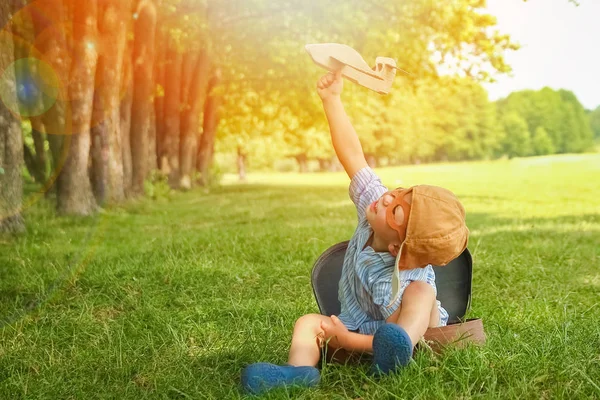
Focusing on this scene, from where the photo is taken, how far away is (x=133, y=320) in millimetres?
4250

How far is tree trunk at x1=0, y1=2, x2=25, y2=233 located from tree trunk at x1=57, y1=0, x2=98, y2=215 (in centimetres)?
255

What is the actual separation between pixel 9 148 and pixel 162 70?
12.4m

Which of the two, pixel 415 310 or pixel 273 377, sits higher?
pixel 415 310

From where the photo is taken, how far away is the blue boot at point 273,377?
2.87m

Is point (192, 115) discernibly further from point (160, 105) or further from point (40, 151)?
point (40, 151)

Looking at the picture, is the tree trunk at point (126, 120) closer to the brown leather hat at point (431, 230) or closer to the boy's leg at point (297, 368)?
the boy's leg at point (297, 368)

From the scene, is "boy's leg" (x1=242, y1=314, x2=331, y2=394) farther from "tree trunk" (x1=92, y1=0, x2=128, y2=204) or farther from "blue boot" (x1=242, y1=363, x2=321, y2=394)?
"tree trunk" (x1=92, y1=0, x2=128, y2=204)

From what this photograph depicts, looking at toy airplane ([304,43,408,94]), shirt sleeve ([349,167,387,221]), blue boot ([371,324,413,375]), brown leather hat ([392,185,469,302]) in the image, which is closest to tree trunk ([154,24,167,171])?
toy airplane ([304,43,408,94])

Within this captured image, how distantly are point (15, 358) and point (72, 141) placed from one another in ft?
24.3

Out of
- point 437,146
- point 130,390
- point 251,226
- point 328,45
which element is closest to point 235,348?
point 130,390

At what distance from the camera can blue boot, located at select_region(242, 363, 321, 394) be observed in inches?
113

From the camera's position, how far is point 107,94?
1160cm

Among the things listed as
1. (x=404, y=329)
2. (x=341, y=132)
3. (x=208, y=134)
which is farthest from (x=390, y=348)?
(x=208, y=134)

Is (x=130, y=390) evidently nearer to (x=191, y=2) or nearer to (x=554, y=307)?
(x=554, y=307)
